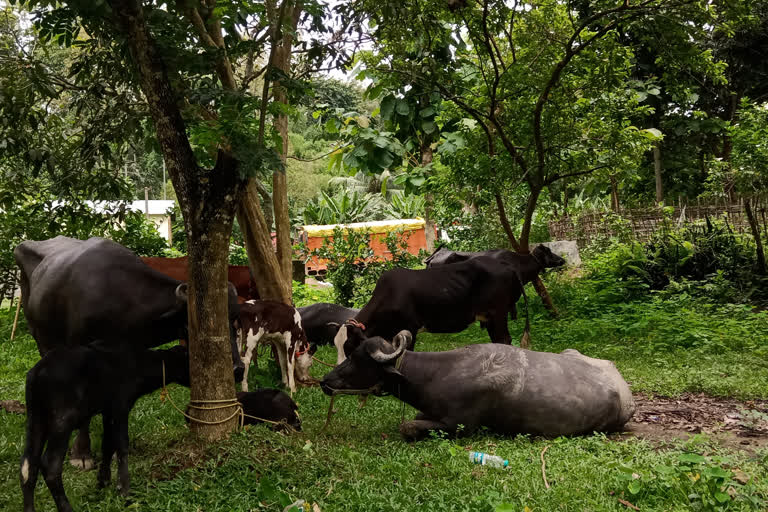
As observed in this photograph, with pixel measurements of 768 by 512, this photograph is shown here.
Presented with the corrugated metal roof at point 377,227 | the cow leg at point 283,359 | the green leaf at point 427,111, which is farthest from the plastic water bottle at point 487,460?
the corrugated metal roof at point 377,227

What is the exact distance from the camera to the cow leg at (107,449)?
476 cm

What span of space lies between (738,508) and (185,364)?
13.0ft

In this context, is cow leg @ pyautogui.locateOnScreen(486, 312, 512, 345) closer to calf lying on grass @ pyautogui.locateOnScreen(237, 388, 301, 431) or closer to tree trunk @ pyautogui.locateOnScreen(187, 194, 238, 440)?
calf lying on grass @ pyautogui.locateOnScreen(237, 388, 301, 431)

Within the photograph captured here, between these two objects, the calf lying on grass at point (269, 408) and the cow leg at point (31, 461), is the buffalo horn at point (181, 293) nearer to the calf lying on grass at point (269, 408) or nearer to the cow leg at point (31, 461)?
the calf lying on grass at point (269, 408)

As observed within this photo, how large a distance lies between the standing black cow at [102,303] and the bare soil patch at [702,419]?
3.77 m

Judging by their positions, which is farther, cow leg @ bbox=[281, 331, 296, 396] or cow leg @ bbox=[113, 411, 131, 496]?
cow leg @ bbox=[281, 331, 296, 396]

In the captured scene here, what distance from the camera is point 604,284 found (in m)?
13.8

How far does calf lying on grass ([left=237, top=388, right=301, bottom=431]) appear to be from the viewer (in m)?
5.85

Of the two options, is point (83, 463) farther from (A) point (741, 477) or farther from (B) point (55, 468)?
(A) point (741, 477)

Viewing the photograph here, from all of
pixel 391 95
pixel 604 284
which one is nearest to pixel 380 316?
pixel 391 95

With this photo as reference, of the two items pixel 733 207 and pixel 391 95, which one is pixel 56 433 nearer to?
pixel 391 95

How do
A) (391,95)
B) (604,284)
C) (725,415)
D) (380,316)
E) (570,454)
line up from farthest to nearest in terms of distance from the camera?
(604,284) → (391,95) → (380,316) → (725,415) → (570,454)

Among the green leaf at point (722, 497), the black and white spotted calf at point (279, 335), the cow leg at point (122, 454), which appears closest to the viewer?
the green leaf at point (722, 497)

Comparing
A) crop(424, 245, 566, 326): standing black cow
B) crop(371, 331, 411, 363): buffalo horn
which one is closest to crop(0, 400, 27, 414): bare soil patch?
crop(371, 331, 411, 363): buffalo horn
